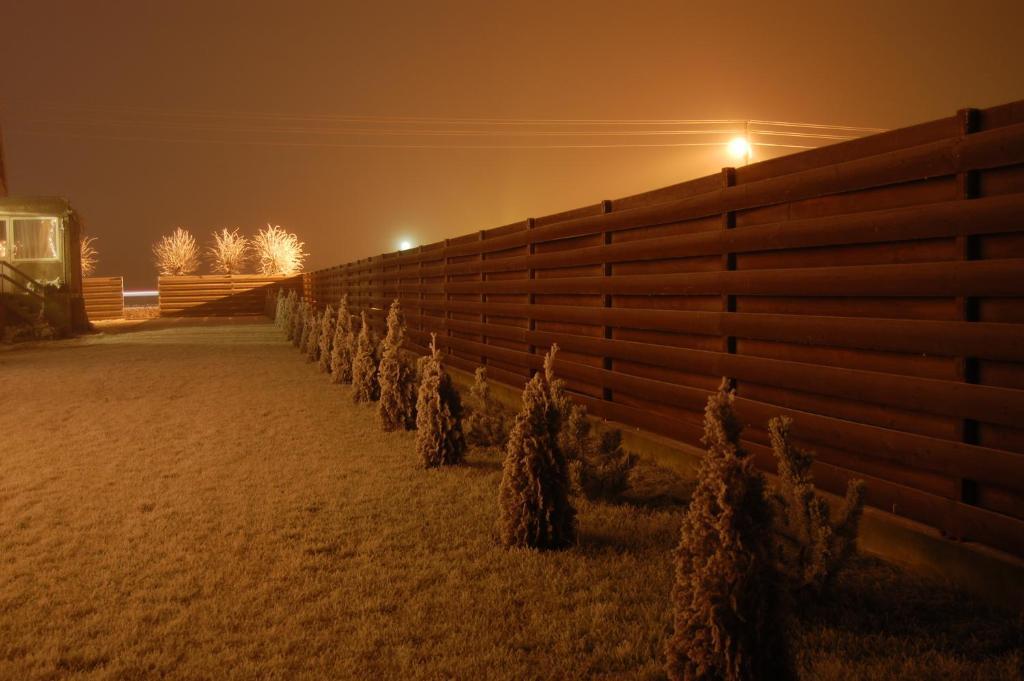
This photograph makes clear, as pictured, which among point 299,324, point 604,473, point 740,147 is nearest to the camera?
point 604,473

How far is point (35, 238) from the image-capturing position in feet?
73.4

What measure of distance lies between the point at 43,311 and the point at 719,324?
22806mm

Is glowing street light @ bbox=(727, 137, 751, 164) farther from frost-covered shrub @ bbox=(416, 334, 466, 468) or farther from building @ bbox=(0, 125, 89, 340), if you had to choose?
frost-covered shrub @ bbox=(416, 334, 466, 468)

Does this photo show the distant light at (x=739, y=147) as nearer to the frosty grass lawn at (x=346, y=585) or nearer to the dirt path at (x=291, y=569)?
the dirt path at (x=291, y=569)

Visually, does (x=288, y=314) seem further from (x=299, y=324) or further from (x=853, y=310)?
(x=853, y=310)

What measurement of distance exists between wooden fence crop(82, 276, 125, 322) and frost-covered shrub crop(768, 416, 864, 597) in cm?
3897

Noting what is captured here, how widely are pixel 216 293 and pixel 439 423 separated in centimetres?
3711

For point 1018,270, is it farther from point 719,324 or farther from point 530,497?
point 530,497

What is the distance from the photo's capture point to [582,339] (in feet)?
23.3

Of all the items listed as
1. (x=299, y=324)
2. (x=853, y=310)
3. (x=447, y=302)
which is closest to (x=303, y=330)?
(x=299, y=324)

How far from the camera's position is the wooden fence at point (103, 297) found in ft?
117

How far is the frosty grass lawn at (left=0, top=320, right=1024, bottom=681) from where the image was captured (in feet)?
9.32

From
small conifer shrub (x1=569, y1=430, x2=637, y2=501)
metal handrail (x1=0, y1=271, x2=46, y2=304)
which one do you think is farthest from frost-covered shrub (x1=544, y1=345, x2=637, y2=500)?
metal handrail (x1=0, y1=271, x2=46, y2=304)

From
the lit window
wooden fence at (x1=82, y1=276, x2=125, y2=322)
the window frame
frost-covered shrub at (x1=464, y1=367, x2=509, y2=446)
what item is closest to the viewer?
frost-covered shrub at (x1=464, y1=367, x2=509, y2=446)
